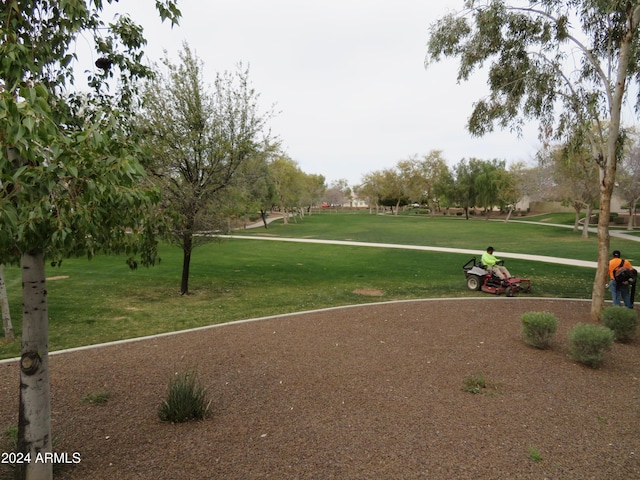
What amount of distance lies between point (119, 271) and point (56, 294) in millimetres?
4520

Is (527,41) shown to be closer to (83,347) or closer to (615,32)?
(615,32)

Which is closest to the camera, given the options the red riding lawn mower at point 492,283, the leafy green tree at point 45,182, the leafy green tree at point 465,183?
the leafy green tree at point 45,182

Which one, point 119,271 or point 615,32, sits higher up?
point 615,32

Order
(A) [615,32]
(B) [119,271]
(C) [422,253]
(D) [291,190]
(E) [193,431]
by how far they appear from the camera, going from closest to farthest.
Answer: (E) [193,431] → (A) [615,32] → (B) [119,271] → (C) [422,253] → (D) [291,190]

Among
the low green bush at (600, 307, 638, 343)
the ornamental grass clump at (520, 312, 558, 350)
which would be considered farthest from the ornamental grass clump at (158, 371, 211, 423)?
the low green bush at (600, 307, 638, 343)

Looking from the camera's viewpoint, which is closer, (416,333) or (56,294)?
(416,333)

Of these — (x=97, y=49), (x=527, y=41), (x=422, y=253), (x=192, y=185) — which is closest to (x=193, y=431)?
(x=97, y=49)

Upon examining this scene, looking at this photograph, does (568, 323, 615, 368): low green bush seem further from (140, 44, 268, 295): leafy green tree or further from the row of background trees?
the row of background trees

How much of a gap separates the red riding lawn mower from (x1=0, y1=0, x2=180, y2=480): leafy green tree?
→ 1087 centimetres

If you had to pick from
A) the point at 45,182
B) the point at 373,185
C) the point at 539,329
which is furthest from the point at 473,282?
the point at 373,185

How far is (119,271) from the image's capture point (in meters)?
16.4

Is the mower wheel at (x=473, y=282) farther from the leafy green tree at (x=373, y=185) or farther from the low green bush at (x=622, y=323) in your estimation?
the leafy green tree at (x=373, y=185)

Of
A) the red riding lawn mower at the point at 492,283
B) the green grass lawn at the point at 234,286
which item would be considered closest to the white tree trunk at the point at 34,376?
the green grass lawn at the point at 234,286

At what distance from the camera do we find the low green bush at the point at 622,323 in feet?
24.0
